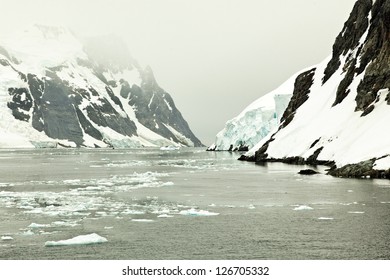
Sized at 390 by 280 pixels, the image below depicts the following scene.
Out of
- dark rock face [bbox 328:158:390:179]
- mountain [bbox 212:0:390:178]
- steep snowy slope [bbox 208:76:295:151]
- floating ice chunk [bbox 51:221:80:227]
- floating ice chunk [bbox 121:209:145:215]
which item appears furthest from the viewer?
steep snowy slope [bbox 208:76:295:151]

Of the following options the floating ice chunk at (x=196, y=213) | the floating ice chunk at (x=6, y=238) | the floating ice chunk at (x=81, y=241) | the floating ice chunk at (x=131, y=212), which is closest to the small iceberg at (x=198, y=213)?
the floating ice chunk at (x=196, y=213)

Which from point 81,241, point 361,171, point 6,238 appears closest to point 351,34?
point 361,171

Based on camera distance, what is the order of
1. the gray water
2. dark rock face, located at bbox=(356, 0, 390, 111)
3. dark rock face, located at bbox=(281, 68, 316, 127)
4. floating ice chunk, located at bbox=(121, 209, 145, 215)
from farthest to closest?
dark rock face, located at bbox=(281, 68, 316, 127)
dark rock face, located at bbox=(356, 0, 390, 111)
floating ice chunk, located at bbox=(121, 209, 145, 215)
the gray water

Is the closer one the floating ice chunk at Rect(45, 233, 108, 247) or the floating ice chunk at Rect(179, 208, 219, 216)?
the floating ice chunk at Rect(45, 233, 108, 247)

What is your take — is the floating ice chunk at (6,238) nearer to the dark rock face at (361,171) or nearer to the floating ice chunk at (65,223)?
the floating ice chunk at (65,223)

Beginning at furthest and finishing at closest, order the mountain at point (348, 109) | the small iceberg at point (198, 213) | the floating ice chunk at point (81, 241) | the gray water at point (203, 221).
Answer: the mountain at point (348, 109) < the small iceberg at point (198, 213) < the floating ice chunk at point (81, 241) < the gray water at point (203, 221)

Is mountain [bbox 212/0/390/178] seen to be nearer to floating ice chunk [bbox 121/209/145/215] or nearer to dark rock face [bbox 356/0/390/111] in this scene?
dark rock face [bbox 356/0/390/111]

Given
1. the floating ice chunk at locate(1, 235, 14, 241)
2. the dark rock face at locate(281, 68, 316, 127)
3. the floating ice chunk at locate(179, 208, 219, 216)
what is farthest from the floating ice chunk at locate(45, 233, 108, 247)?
the dark rock face at locate(281, 68, 316, 127)
